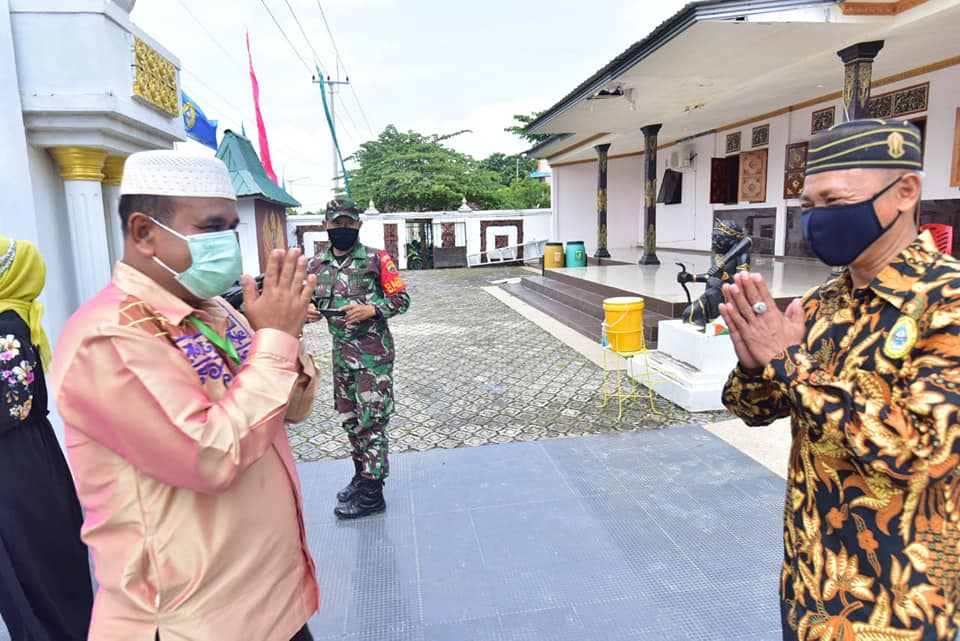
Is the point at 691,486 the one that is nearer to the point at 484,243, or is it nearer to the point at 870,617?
the point at 870,617

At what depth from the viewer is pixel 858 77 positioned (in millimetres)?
6699

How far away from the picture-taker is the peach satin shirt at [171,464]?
3.27ft

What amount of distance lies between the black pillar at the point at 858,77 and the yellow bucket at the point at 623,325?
4.28 m

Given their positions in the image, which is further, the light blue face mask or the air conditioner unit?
the air conditioner unit

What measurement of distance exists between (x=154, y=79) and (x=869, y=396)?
279 centimetres

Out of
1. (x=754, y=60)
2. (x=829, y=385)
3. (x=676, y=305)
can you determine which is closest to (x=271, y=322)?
(x=829, y=385)

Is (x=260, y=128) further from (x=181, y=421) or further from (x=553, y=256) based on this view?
(x=181, y=421)

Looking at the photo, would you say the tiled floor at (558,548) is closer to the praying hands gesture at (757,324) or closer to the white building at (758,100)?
the praying hands gesture at (757,324)

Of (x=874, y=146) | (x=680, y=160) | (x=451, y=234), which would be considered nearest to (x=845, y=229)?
(x=874, y=146)

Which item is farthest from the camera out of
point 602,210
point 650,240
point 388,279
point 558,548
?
point 602,210

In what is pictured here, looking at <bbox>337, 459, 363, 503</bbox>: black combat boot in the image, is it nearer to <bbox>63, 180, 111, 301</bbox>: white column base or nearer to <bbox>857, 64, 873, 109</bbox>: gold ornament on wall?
<bbox>63, 180, 111, 301</bbox>: white column base

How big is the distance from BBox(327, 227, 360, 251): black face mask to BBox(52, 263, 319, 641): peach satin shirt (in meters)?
1.96

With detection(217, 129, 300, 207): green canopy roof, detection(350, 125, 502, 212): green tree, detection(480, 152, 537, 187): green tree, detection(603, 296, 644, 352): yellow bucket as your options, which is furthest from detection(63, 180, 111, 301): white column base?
detection(480, 152, 537, 187): green tree

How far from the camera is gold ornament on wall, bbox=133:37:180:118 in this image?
2.28 metres
